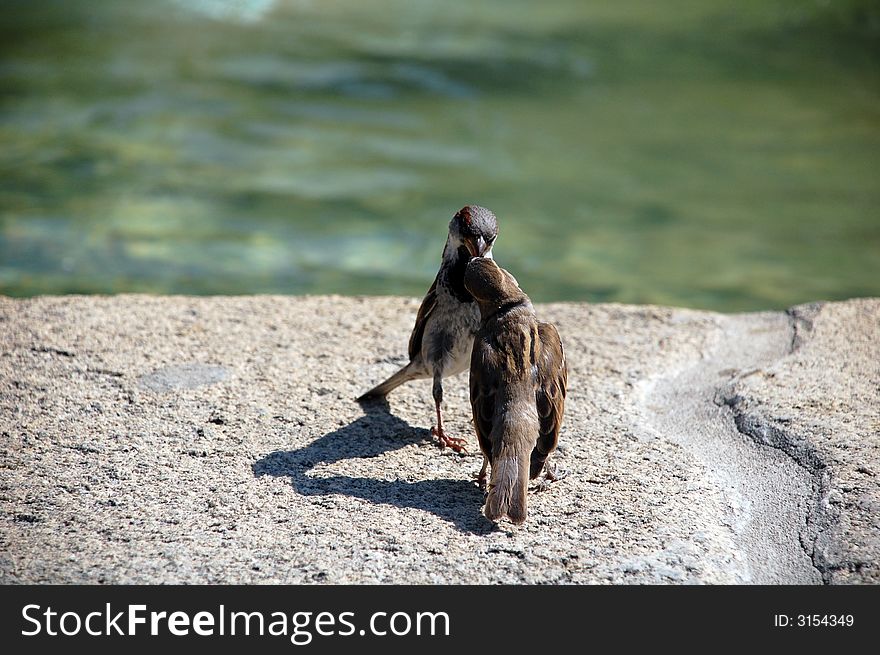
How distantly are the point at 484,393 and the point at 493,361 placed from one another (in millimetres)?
141

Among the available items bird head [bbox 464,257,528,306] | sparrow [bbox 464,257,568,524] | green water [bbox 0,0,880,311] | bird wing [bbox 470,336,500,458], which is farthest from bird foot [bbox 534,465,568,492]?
green water [bbox 0,0,880,311]

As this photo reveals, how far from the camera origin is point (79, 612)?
141 inches

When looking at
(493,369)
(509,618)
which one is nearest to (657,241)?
(493,369)

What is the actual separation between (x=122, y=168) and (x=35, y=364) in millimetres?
5684

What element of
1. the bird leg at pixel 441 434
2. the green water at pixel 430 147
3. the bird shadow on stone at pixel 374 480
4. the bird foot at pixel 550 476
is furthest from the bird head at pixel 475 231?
the green water at pixel 430 147

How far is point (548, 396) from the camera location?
4.22 m

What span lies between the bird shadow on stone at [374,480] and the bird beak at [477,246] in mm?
873

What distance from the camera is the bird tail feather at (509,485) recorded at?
3.92 m

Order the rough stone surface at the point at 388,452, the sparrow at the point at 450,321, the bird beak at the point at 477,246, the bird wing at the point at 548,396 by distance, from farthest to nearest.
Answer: the bird beak at the point at 477,246 → the sparrow at the point at 450,321 → the bird wing at the point at 548,396 → the rough stone surface at the point at 388,452

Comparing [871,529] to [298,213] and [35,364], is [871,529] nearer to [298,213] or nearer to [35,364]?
[35,364]

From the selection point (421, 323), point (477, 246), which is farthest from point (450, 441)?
point (477, 246)

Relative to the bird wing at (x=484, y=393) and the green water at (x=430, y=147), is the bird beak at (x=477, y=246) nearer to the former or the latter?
the bird wing at (x=484, y=393)

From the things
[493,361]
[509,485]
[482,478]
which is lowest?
[509,485]

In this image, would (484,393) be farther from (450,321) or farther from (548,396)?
(450,321)
